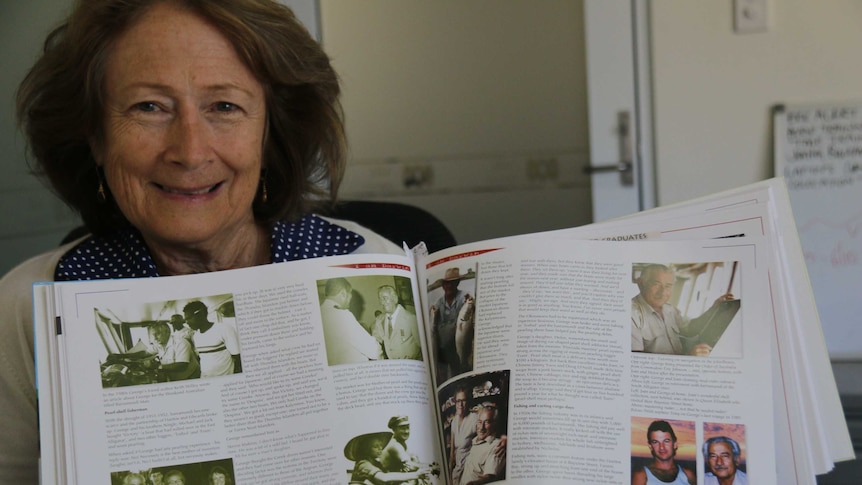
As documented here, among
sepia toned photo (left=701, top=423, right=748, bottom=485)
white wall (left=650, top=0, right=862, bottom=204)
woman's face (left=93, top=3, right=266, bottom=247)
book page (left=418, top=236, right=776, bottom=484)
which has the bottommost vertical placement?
sepia toned photo (left=701, top=423, right=748, bottom=485)

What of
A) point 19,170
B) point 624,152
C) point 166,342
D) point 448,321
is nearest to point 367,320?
point 448,321

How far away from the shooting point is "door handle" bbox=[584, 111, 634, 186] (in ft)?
8.72

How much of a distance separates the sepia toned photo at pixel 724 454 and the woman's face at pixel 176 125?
2.19 feet

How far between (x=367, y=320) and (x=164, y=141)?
1.40 feet

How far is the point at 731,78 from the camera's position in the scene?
2.56m

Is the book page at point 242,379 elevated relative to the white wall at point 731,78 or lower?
lower

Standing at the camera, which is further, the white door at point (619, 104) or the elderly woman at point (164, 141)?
the white door at point (619, 104)

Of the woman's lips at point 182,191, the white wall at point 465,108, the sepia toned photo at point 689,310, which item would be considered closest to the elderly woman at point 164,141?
the woman's lips at point 182,191

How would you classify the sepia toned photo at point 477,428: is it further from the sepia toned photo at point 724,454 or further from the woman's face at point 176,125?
the woman's face at point 176,125

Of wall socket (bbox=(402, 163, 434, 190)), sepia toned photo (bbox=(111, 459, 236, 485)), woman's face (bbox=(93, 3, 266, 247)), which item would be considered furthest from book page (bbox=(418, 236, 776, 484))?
wall socket (bbox=(402, 163, 434, 190))

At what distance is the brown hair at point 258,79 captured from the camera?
111 cm

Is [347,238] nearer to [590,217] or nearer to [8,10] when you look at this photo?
[8,10]

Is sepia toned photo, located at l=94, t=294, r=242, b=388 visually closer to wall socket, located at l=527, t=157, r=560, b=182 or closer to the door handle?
the door handle

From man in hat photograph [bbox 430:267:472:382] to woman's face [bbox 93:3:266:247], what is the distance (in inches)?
16.2
